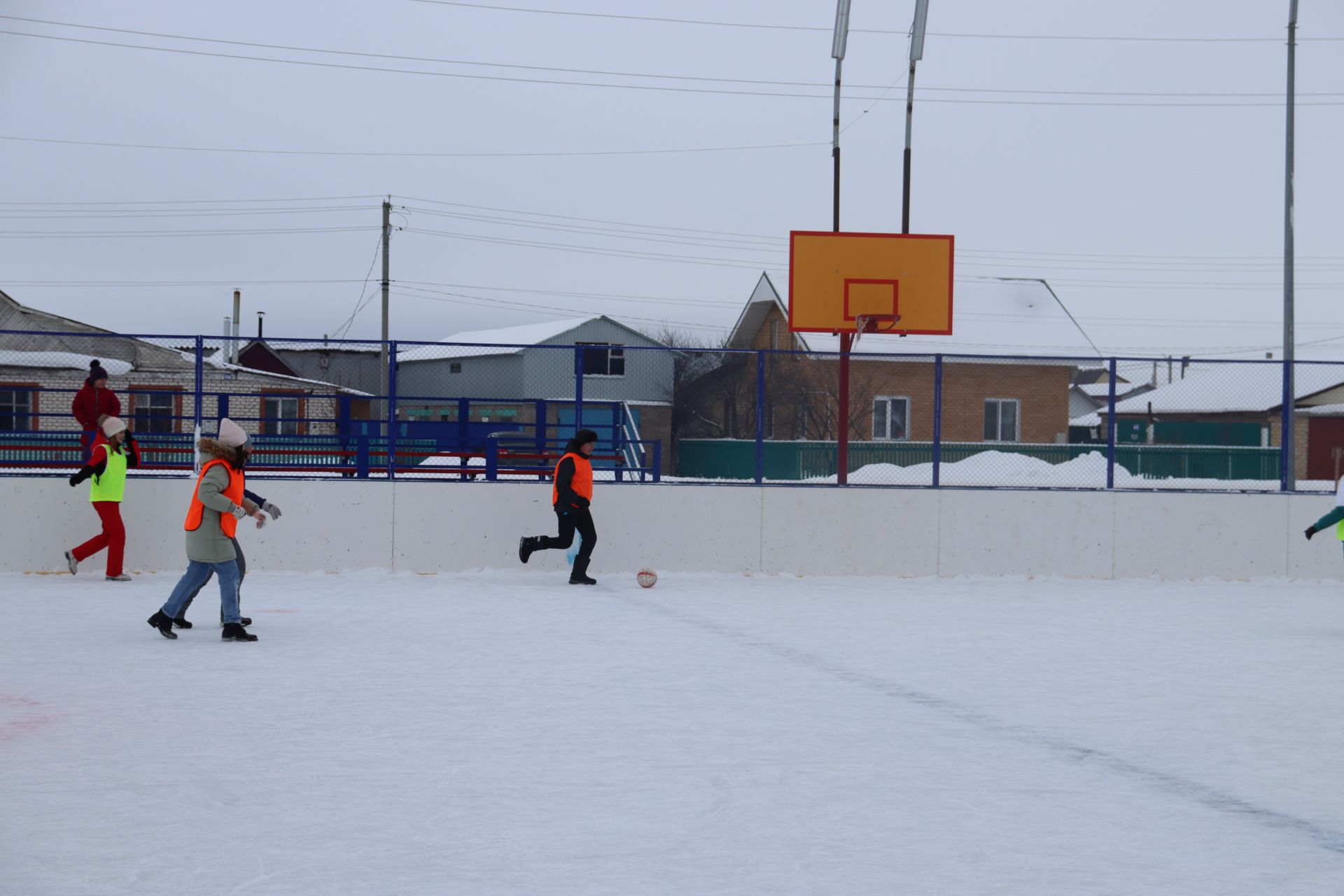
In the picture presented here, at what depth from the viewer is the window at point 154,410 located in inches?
586

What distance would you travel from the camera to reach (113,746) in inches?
228

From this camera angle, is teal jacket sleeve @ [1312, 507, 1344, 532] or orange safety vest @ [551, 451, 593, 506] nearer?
teal jacket sleeve @ [1312, 507, 1344, 532]

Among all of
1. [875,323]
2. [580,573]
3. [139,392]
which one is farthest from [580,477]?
[875,323]

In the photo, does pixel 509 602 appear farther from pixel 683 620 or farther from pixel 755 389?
pixel 755 389

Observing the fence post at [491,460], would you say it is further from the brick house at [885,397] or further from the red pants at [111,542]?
the red pants at [111,542]

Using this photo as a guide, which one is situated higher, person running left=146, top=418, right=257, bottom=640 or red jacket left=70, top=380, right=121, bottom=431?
red jacket left=70, top=380, right=121, bottom=431

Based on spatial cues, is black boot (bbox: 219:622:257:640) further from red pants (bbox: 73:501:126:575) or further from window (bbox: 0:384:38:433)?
window (bbox: 0:384:38:433)

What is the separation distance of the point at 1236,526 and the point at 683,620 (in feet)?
24.3

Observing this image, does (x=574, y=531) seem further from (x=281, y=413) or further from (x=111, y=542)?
(x=281, y=413)

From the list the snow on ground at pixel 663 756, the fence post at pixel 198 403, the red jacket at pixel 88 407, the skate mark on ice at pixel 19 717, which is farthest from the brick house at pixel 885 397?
the skate mark on ice at pixel 19 717

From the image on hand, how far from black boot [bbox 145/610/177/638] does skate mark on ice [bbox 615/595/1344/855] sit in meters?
3.88

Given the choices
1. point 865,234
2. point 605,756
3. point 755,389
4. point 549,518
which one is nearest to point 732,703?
point 605,756

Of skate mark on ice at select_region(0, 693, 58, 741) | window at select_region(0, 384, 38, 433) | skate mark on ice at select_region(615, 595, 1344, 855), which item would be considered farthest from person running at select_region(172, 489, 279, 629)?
window at select_region(0, 384, 38, 433)

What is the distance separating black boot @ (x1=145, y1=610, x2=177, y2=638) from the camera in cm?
892
